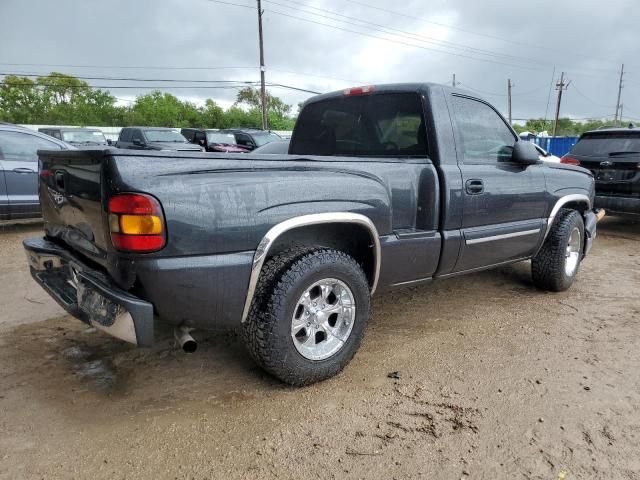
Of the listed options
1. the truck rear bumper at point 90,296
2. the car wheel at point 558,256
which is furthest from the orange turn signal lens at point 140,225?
the car wheel at point 558,256

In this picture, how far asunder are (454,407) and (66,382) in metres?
2.25

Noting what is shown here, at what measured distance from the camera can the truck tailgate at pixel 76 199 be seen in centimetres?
230

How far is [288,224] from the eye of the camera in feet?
8.26

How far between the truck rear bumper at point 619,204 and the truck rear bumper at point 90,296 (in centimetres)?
733

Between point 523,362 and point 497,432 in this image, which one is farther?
point 523,362

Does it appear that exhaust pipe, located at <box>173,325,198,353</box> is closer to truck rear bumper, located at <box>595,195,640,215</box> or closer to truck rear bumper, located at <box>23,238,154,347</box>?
truck rear bumper, located at <box>23,238,154,347</box>

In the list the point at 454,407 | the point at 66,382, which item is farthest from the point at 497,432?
the point at 66,382

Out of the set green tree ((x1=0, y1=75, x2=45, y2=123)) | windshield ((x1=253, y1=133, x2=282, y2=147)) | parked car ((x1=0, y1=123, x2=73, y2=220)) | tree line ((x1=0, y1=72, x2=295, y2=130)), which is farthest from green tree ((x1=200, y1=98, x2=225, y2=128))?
parked car ((x1=0, y1=123, x2=73, y2=220))

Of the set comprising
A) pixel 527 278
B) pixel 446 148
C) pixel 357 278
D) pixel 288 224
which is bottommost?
pixel 527 278

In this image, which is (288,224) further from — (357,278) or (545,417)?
(545,417)

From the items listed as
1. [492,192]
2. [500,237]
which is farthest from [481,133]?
[500,237]

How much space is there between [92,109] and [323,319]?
58.0 m

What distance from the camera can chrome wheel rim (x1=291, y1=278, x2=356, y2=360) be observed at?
108 inches

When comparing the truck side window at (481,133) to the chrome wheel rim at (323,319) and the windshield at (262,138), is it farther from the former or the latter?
the windshield at (262,138)
